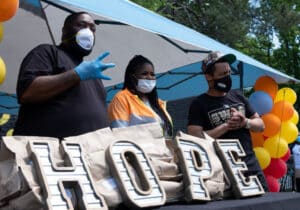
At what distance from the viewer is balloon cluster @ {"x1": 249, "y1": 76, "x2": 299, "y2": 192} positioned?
4.85 m

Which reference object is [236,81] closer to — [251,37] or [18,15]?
[18,15]

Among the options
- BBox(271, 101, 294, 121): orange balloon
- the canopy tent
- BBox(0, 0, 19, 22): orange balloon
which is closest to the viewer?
BBox(0, 0, 19, 22): orange balloon

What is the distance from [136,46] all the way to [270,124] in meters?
1.42

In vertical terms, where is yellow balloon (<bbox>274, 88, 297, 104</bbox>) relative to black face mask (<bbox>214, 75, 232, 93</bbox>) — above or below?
below

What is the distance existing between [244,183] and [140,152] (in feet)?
1.54

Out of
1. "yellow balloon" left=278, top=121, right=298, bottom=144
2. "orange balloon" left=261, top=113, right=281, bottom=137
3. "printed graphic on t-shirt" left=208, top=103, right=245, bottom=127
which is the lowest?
"yellow balloon" left=278, top=121, right=298, bottom=144

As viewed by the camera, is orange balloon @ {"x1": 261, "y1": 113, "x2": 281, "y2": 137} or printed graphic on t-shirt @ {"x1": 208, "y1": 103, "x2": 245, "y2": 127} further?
orange balloon @ {"x1": 261, "y1": 113, "x2": 281, "y2": 137}

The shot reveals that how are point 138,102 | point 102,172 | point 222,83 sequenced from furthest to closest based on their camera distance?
point 222,83, point 138,102, point 102,172

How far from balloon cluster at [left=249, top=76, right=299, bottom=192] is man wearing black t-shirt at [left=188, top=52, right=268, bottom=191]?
2.00 metres

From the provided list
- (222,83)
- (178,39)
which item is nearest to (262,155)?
(178,39)

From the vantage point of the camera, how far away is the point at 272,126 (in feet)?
16.1

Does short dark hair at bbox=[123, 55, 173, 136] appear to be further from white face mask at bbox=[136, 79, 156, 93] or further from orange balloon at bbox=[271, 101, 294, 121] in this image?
orange balloon at bbox=[271, 101, 294, 121]

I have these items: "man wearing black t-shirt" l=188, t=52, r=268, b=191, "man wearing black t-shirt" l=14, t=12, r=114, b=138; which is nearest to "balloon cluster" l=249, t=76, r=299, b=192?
"man wearing black t-shirt" l=188, t=52, r=268, b=191

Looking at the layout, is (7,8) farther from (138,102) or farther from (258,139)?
(258,139)
